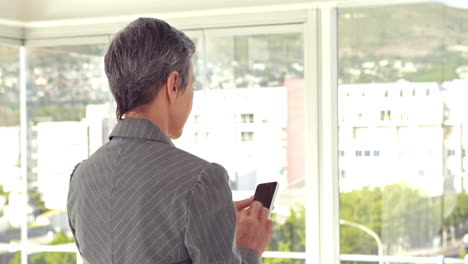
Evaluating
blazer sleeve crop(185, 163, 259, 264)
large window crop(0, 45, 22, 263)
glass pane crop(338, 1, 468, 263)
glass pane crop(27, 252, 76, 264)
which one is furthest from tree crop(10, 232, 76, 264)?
blazer sleeve crop(185, 163, 259, 264)

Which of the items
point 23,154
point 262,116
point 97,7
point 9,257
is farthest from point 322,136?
point 9,257

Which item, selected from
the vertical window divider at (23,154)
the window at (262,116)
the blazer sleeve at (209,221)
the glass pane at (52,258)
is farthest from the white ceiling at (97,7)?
the blazer sleeve at (209,221)

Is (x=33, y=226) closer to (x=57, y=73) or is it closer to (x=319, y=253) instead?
(x=57, y=73)

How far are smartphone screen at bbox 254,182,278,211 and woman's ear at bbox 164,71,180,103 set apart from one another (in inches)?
10.9

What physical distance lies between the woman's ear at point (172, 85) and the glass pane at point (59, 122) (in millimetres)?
3686

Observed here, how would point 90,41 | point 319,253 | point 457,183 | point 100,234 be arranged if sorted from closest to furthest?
point 100,234, point 457,183, point 319,253, point 90,41

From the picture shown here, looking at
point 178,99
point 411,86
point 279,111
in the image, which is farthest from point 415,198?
point 178,99

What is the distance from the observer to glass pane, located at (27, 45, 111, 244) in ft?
16.2

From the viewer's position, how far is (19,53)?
5.14 metres

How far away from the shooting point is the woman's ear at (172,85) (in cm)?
126

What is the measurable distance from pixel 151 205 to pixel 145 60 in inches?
9.7

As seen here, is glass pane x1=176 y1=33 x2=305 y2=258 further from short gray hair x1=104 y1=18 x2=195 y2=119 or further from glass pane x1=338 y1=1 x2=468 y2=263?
short gray hair x1=104 y1=18 x2=195 y2=119

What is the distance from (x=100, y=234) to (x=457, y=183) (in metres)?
2.99

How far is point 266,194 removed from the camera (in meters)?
1.42
